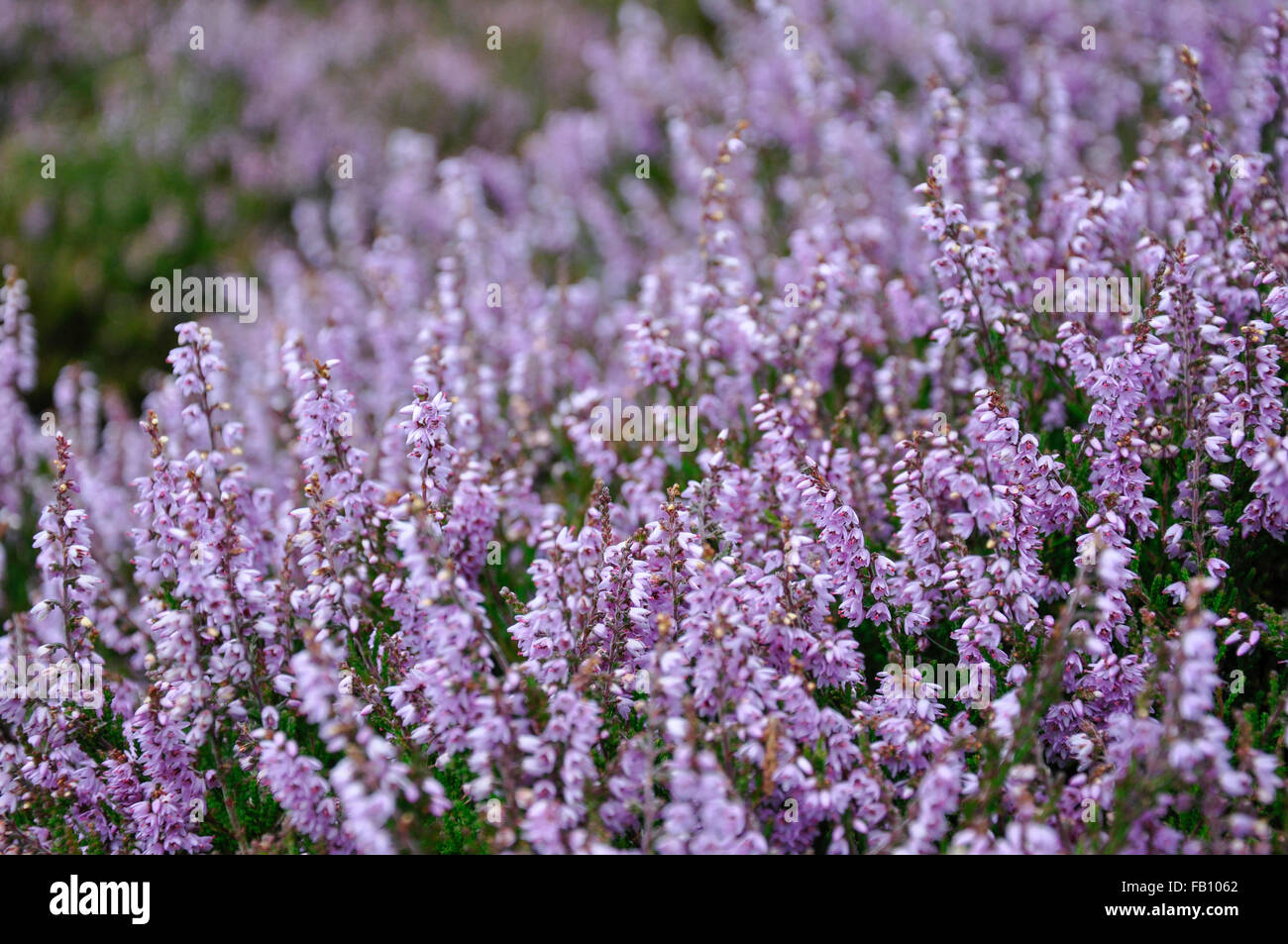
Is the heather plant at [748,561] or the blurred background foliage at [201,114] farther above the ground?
the blurred background foliage at [201,114]

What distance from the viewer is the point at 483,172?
10.9m

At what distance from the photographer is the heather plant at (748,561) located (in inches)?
119

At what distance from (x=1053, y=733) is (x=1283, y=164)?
13.3 feet

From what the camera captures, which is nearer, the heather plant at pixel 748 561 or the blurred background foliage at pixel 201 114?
the heather plant at pixel 748 561

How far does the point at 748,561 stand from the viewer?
4129mm

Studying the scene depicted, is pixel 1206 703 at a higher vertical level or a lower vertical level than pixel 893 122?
lower

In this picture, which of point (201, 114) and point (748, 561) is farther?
point (201, 114)

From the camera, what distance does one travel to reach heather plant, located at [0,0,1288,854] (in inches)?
119

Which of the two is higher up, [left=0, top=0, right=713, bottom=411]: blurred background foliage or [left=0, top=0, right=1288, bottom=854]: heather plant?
[left=0, top=0, right=713, bottom=411]: blurred background foliage

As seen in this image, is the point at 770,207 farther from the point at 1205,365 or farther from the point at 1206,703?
the point at 1206,703

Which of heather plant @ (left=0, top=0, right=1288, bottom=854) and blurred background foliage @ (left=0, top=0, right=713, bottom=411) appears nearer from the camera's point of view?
heather plant @ (left=0, top=0, right=1288, bottom=854)

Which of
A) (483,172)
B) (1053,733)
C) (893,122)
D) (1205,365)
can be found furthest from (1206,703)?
(483,172)
